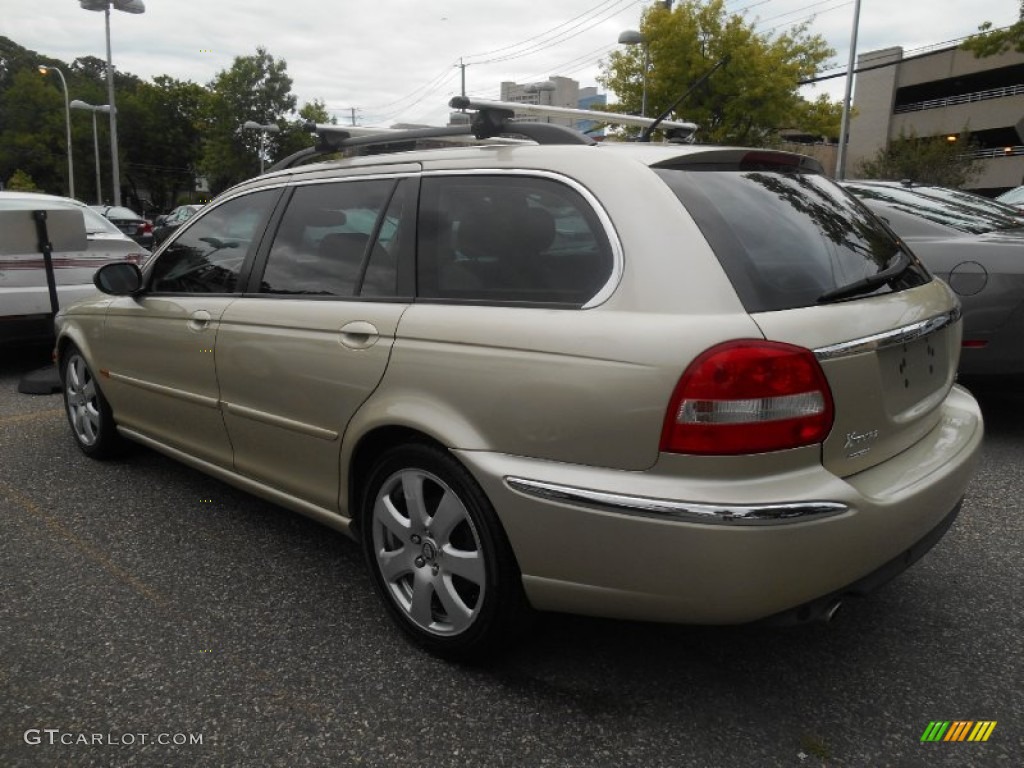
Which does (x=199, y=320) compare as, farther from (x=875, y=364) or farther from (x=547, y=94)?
(x=547, y=94)

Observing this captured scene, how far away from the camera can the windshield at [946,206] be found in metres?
4.83

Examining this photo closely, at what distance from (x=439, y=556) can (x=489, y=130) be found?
144 cm

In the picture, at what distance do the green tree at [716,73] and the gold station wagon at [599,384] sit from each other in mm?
26005

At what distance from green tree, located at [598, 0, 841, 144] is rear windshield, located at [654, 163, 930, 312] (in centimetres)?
2583

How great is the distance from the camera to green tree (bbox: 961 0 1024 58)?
59.1 feet

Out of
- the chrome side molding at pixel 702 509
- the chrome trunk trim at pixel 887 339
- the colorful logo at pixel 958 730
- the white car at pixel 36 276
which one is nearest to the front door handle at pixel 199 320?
the chrome side molding at pixel 702 509

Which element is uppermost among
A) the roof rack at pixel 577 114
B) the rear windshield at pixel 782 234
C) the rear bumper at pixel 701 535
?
the roof rack at pixel 577 114

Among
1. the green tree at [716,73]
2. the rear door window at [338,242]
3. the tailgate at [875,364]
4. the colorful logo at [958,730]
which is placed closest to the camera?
the tailgate at [875,364]

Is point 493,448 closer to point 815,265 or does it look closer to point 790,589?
point 790,589

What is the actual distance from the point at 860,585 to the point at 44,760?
217 cm

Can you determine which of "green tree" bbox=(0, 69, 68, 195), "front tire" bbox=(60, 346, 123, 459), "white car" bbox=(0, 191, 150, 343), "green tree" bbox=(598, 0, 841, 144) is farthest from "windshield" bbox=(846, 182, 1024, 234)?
"green tree" bbox=(0, 69, 68, 195)

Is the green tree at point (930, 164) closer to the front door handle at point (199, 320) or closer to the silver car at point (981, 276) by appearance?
the silver car at point (981, 276)

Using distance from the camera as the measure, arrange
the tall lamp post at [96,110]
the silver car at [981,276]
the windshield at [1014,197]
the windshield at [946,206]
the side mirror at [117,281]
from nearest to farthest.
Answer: the side mirror at [117,281], the silver car at [981,276], the windshield at [946,206], the windshield at [1014,197], the tall lamp post at [96,110]

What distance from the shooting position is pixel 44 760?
2.09 m
